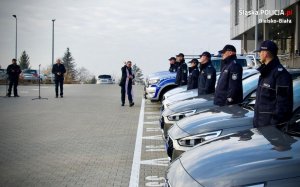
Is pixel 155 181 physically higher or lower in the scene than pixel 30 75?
lower

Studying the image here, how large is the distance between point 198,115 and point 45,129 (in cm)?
598

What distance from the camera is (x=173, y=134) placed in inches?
206

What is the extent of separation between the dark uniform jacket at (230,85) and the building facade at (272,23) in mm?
22305

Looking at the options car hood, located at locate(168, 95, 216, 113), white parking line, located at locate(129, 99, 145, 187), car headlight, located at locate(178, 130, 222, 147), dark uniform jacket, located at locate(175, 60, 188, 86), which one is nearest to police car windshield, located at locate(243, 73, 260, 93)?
car hood, located at locate(168, 95, 216, 113)

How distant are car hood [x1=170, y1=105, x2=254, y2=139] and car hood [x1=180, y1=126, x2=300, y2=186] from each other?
122cm

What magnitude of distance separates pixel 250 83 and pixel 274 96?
2.67 m

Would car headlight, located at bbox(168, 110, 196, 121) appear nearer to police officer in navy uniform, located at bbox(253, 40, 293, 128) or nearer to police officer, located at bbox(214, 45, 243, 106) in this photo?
police officer, located at bbox(214, 45, 243, 106)

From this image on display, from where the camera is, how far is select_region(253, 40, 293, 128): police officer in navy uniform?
15.8 ft

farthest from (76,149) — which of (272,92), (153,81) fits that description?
(153,81)

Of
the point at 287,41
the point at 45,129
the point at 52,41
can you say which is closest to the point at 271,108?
the point at 45,129

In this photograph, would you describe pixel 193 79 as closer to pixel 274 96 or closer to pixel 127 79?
pixel 127 79

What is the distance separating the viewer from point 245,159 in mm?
2906

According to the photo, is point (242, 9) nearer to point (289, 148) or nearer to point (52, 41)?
point (52, 41)

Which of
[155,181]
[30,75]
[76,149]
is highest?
[30,75]
